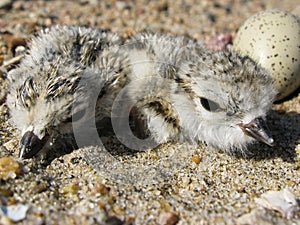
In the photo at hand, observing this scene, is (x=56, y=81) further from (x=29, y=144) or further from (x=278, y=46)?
(x=278, y=46)

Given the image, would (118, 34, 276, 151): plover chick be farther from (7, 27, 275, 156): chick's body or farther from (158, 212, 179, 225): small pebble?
(158, 212, 179, 225): small pebble

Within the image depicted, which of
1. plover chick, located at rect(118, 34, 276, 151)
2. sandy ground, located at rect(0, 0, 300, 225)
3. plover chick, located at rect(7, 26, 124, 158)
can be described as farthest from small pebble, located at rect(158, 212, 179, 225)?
plover chick, located at rect(7, 26, 124, 158)

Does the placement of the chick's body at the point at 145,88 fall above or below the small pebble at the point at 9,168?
above

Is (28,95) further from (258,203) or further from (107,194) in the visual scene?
(258,203)

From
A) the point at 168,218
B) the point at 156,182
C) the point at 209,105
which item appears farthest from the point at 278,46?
the point at 168,218

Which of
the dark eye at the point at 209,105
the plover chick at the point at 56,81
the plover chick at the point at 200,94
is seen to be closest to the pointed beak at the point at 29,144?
the plover chick at the point at 56,81

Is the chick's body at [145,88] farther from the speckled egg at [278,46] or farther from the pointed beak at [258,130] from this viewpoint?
the speckled egg at [278,46]

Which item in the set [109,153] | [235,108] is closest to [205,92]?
[235,108]
